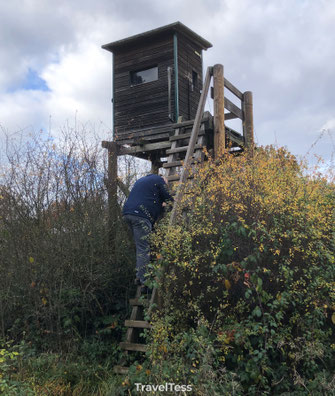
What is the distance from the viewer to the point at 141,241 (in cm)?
589

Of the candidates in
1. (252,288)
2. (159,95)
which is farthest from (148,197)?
(159,95)

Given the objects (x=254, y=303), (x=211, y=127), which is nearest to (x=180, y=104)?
(x=211, y=127)

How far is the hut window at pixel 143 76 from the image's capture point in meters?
11.0

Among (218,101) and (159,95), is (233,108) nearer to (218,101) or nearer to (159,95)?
(218,101)

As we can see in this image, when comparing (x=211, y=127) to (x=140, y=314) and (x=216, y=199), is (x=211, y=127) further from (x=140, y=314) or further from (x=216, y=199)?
(x=140, y=314)

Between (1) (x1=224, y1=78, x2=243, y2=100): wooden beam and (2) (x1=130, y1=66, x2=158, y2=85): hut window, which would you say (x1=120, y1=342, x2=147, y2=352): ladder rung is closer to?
(1) (x1=224, y1=78, x2=243, y2=100): wooden beam

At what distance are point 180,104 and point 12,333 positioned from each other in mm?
7010

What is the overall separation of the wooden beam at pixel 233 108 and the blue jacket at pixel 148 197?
109 inches

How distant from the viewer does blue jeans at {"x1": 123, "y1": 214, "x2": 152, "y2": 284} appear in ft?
18.8

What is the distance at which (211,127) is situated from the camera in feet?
25.6

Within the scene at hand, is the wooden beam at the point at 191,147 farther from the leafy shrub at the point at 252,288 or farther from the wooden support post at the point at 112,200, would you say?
the wooden support post at the point at 112,200

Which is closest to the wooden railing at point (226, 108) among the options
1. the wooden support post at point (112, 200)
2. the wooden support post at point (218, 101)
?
the wooden support post at point (218, 101)

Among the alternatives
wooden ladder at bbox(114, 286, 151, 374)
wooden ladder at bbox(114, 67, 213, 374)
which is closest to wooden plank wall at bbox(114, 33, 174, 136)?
wooden ladder at bbox(114, 67, 213, 374)

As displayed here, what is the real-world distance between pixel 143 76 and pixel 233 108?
386 cm
